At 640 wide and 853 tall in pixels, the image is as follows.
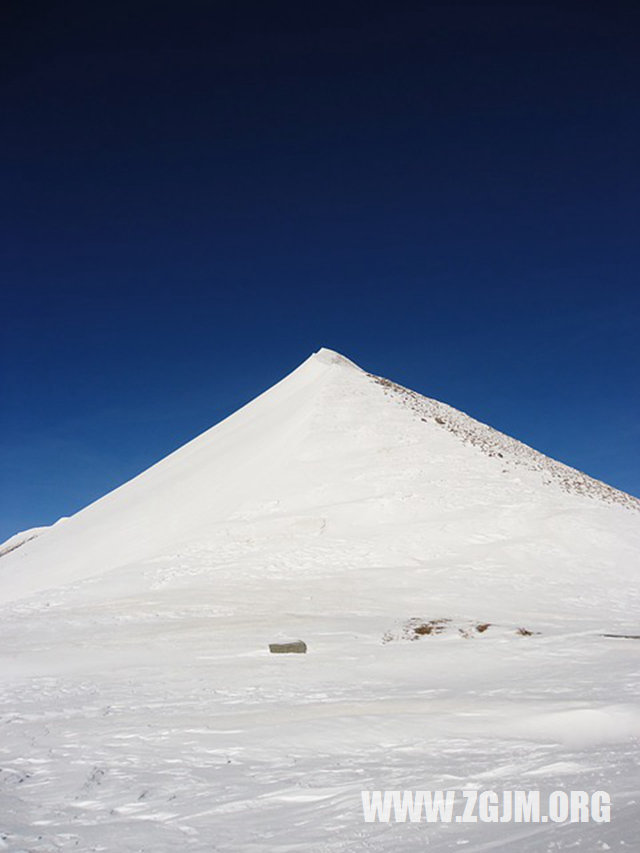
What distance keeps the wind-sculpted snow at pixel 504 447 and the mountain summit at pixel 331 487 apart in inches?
4.5

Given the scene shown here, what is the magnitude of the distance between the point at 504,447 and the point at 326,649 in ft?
66.2

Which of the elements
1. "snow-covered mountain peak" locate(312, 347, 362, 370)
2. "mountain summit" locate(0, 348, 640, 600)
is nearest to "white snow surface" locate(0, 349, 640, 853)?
"mountain summit" locate(0, 348, 640, 600)

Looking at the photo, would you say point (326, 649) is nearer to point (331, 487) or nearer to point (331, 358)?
point (331, 487)

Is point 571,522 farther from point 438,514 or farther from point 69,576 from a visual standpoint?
point 69,576

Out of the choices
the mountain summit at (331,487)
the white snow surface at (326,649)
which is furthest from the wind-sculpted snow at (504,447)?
the white snow surface at (326,649)

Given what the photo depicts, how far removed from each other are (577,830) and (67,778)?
11.7 feet

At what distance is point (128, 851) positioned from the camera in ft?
12.0

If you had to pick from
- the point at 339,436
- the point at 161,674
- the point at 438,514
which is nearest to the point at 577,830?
the point at 161,674

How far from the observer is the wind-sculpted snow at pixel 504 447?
2597 cm

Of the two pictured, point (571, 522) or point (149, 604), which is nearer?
point (149, 604)

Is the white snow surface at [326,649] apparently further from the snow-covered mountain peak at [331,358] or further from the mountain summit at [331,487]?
the snow-covered mountain peak at [331,358]

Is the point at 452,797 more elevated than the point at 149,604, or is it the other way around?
the point at 149,604

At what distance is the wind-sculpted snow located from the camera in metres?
26.0

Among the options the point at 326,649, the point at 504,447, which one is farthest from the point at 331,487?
the point at 326,649
